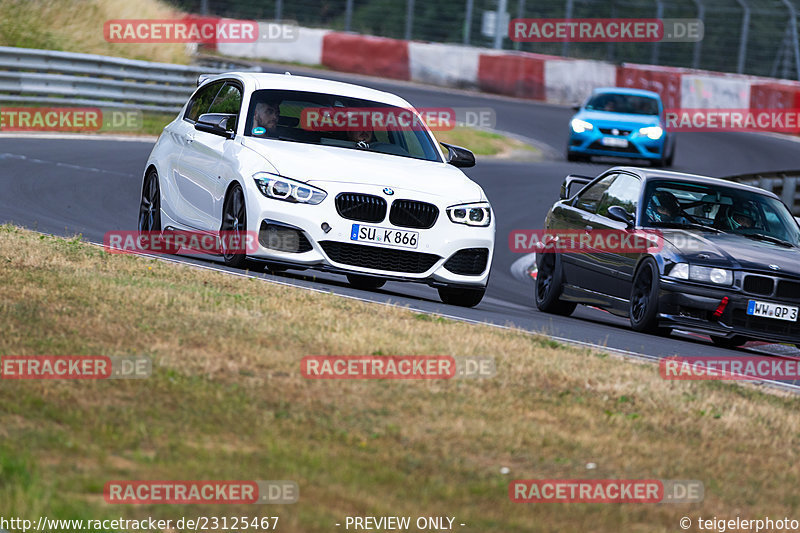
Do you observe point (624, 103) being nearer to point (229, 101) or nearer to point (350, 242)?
point (229, 101)

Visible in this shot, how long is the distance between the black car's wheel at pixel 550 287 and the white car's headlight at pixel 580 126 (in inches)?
552

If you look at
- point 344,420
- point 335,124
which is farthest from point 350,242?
point 344,420

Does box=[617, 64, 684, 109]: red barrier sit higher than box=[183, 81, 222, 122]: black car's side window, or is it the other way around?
box=[183, 81, 222, 122]: black car's side window

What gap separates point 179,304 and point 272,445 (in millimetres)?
2716

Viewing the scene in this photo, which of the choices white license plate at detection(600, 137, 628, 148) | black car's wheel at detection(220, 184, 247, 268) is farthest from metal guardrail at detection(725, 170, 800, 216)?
black car's wheel at detection(220, 184, 247, 268)

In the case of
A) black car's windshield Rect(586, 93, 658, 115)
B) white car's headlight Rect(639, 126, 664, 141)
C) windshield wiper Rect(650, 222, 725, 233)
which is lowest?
white car's headlight Rect(639, 126, 664, 141)

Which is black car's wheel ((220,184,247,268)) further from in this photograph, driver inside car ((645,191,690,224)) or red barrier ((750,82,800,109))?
red barrier ((750,82,800,109))

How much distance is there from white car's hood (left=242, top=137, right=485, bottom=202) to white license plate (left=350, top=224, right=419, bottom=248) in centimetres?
34

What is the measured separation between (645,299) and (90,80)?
14757 millimetres

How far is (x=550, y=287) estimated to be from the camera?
1238cm

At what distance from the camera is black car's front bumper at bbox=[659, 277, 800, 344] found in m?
10.4

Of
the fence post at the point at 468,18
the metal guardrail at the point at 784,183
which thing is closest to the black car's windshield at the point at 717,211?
the metal guardrail at the point at 784,183

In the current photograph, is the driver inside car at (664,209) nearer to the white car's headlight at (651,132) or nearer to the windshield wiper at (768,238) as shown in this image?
the windshield wiper at (768,238)


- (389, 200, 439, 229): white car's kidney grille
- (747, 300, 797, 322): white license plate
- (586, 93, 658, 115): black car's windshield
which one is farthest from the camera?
(586, 93, 658, 115): black car's windshield
